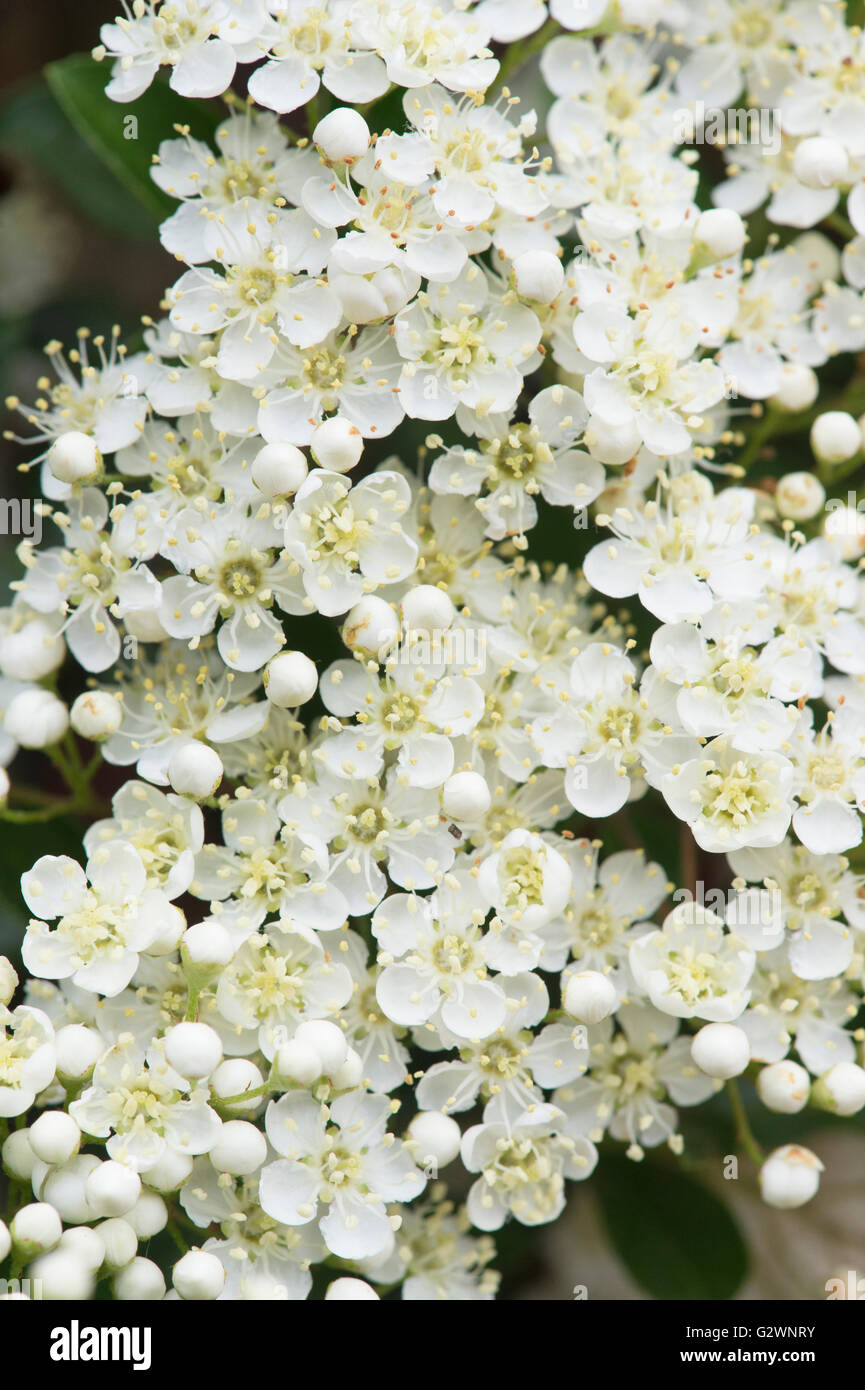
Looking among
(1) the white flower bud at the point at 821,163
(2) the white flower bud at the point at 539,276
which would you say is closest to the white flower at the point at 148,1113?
(2) the white flower bud at the point at 539,276

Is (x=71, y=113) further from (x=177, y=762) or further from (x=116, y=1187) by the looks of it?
(x=116, y=1187)

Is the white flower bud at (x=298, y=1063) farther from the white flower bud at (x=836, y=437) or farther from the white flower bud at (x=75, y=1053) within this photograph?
the white flower bud at (x=836, y=437)

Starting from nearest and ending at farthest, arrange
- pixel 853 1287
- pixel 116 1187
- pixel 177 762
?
1. pixel 116 1187
2. pixel 177 762
3. pixel 853 1287

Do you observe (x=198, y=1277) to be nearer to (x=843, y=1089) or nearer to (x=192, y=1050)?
(x=192, y=1050)

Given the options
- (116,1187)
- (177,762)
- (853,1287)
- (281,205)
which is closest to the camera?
(116,1187)


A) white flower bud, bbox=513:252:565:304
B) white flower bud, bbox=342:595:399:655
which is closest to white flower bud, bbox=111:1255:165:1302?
white flower bud, bbox=342:595:399:655

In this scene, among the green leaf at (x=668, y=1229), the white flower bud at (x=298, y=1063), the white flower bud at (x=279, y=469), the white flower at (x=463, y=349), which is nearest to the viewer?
the white flower bud at (x=298, y=1063)

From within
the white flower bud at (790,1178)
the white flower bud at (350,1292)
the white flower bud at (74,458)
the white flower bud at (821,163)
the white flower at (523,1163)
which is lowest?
the white flower bud at (790,1178)

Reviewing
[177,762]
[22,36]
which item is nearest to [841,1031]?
[177,762]
